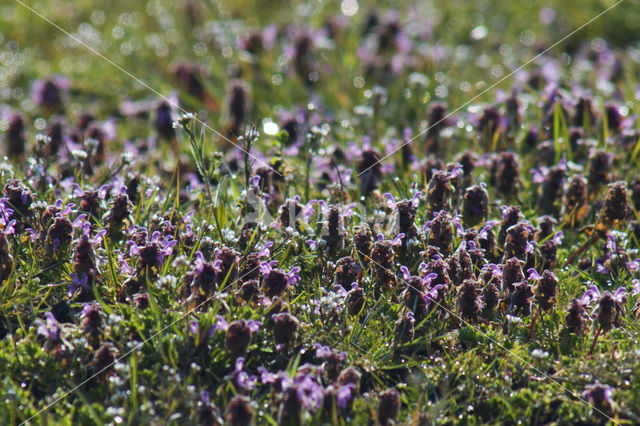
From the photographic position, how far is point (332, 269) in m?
3.58

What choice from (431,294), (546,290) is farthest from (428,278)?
(546,290)

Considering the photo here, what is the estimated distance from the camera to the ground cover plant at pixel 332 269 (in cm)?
295

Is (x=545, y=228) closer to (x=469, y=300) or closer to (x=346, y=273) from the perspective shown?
(x=469, y=300)

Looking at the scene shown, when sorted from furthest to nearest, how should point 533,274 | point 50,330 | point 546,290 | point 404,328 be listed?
point 533,274 → point 546,290 → point 404,328 → point 50,330

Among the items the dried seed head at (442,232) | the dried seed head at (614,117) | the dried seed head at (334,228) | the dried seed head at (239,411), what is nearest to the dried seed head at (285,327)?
the dried seed head at (239,411)

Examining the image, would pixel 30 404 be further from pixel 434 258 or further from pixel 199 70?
pixel 199 70

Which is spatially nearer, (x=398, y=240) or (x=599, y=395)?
(x=599, y=395)

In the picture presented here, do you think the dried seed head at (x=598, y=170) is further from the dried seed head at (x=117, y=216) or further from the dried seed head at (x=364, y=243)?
the dried seed head at (x=117, y=216)

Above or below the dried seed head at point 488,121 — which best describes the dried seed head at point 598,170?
below

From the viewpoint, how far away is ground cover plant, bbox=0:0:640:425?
9.69 ft

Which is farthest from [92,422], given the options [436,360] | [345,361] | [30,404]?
[436,360]

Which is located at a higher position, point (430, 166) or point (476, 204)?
point (430, 166)

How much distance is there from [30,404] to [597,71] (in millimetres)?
5735

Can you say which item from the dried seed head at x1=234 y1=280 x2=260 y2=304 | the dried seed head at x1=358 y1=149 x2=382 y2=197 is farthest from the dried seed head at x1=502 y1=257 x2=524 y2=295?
the dried seed head at x1=358 y1=149 x2=382 y2=197
